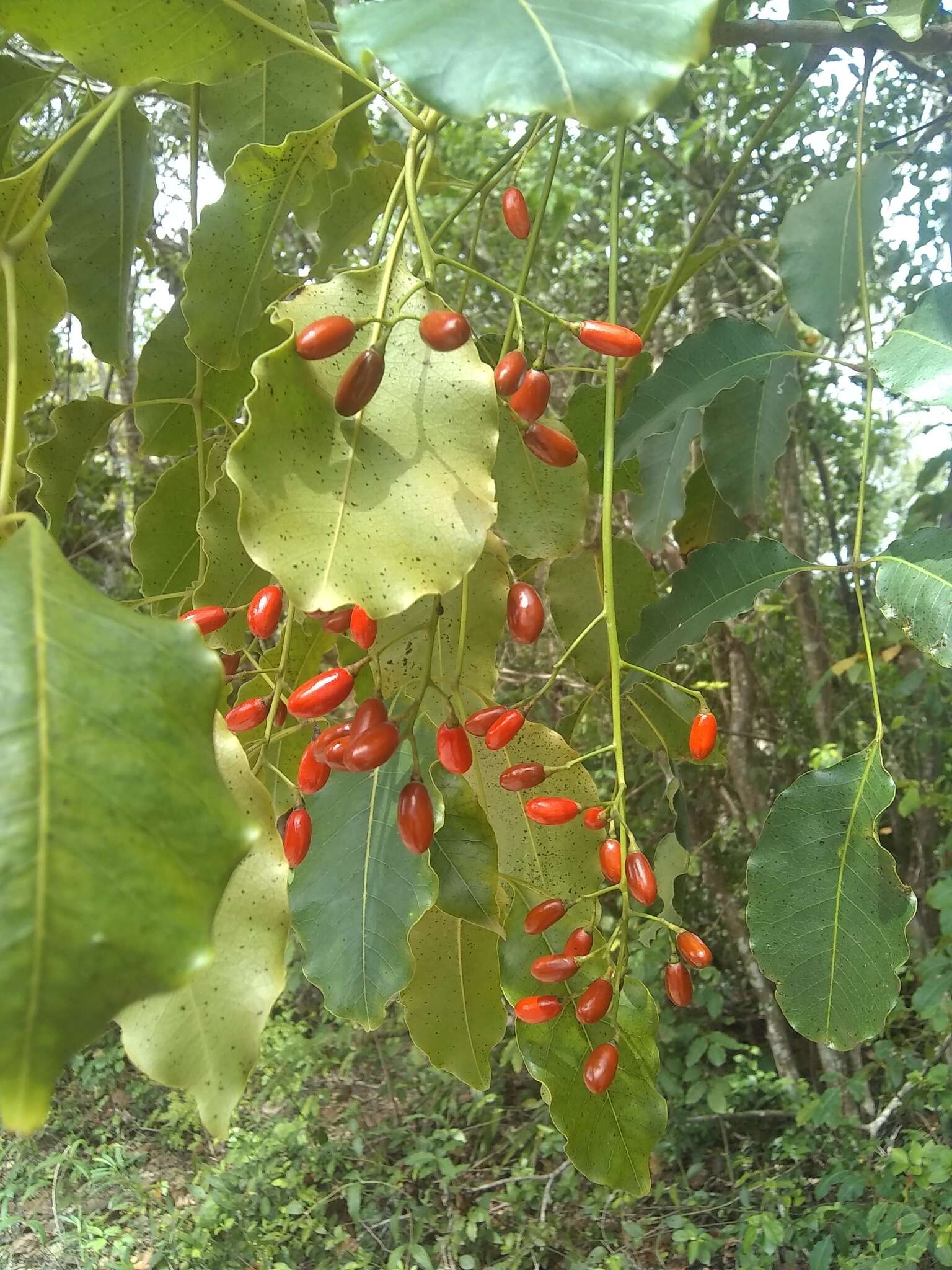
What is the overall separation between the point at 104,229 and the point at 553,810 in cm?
54

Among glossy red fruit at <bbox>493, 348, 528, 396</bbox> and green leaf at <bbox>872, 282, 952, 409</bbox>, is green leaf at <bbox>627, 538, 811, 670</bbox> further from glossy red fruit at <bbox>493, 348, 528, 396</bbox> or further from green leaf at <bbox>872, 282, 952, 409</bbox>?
glossy red fruit at <bbox>493, 348, 528, 396</bbox>

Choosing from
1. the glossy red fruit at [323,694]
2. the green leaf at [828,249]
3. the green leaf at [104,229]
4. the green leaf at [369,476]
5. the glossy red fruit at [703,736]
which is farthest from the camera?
the green leaf at [828,249]

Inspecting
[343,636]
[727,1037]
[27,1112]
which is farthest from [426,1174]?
[27,1112]

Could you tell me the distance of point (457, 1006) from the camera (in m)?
0.58

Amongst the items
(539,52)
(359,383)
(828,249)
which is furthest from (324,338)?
(828,249)

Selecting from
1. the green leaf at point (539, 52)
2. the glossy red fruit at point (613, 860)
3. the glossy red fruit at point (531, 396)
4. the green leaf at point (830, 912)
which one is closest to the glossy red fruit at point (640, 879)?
the glossy red fruit at point (613, 860)

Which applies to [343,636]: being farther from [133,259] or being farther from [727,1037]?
[727,1037]

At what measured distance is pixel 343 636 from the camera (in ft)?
2.13

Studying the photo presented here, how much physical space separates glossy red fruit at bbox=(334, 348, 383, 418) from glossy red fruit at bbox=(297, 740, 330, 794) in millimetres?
193

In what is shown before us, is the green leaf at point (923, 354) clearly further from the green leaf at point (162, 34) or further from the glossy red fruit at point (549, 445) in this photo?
the green leaf at point (162, 34)

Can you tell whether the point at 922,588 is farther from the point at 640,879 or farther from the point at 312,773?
the point at 312,773

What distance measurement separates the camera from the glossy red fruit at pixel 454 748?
0.48m

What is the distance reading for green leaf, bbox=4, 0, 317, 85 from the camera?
0.44m

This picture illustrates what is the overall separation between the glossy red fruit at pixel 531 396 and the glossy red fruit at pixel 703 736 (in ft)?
0.73
